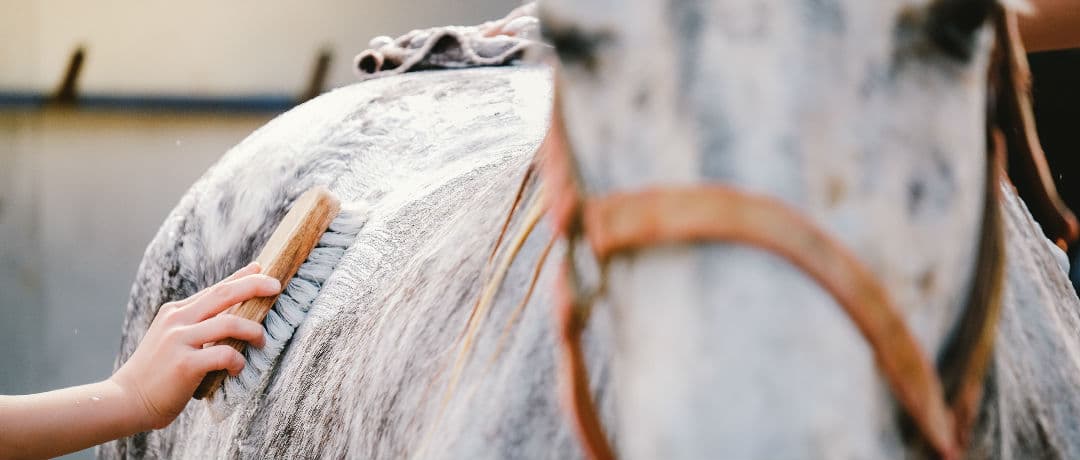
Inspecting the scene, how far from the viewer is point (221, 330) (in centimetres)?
88

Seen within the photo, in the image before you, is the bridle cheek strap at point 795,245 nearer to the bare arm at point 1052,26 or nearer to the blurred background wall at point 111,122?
the bare arm at point 1052,26

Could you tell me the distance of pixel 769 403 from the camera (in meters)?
0.33

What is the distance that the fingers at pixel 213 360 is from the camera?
2.83ft

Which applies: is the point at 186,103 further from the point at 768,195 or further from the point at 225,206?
the point at 768,195

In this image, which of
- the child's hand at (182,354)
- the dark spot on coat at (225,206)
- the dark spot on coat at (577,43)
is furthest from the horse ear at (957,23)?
the dark spot on coat at (225,206)

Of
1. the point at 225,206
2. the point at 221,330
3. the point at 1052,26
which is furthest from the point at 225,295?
the point at 1052,26

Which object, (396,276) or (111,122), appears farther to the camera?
(111,122)

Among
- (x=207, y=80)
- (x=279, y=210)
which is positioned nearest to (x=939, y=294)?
(x=279, y=210)

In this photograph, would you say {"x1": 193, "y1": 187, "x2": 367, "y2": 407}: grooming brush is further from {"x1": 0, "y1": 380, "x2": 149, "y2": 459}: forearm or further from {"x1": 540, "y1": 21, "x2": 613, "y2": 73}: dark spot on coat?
{"x1": 540, "y1": 21, "x2": 613, "y2": 73}: dark spot on coat

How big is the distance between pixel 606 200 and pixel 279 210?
89cm

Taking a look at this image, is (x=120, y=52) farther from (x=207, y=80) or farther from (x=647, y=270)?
(x=647, y=270)

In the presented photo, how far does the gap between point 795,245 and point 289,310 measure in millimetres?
740

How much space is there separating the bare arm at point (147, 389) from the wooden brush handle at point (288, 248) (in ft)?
0.05

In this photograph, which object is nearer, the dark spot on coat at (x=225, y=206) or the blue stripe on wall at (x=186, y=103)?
the dark spot on coat at (x=225, y=206)
